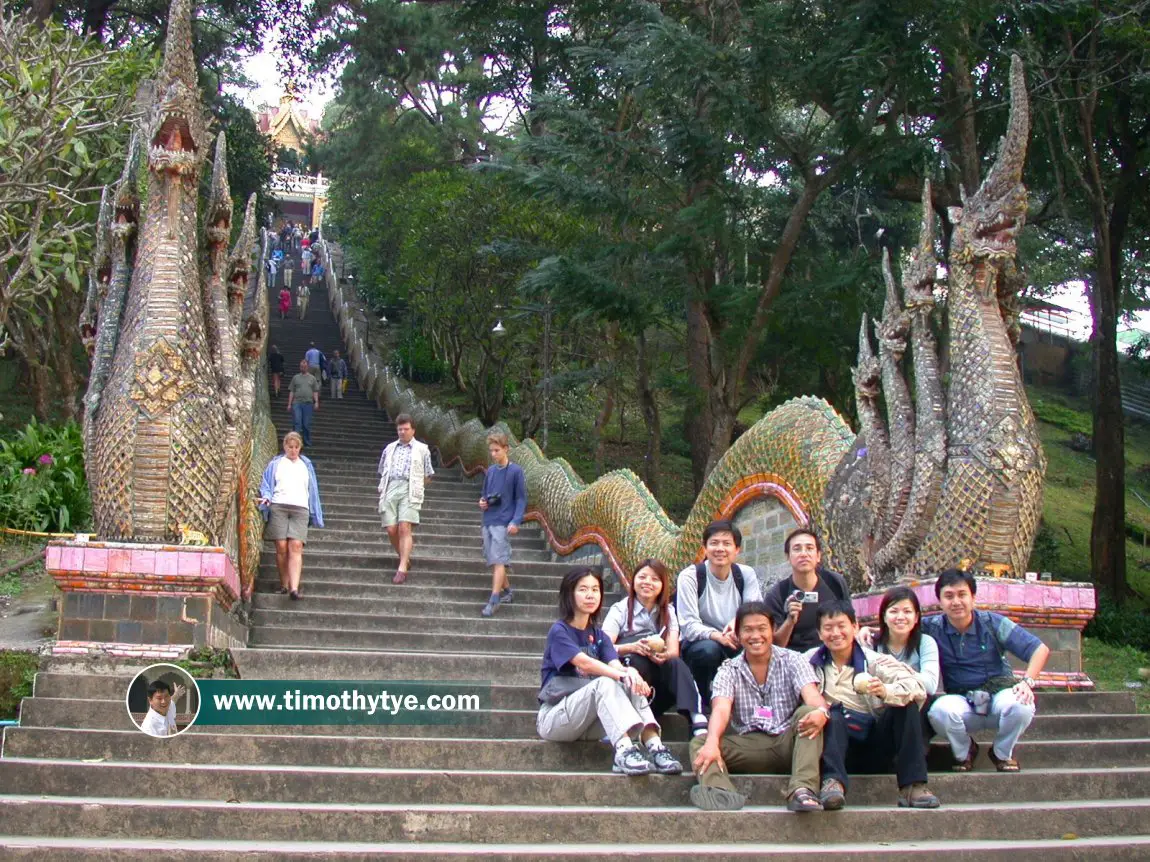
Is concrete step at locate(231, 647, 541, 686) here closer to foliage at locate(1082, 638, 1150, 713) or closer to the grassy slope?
foliage at locate(1082, 638, 1150, 713)

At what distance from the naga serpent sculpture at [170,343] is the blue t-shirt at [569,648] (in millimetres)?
3081

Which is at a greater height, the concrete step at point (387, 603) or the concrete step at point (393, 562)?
the concrete step at point (393, 562)

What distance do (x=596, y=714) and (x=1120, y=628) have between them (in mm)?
9096

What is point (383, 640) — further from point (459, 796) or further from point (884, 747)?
point (884, 747)

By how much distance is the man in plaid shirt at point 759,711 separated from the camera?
5.90m

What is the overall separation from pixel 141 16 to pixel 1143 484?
20.7 m

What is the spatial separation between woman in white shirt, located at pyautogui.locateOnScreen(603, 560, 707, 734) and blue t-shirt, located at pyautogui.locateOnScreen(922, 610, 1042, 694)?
1.23 metres

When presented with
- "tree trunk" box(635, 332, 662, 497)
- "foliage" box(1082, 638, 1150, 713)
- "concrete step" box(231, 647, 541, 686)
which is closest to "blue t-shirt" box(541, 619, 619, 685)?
"concrete step" box(231, 647, 541, 686)

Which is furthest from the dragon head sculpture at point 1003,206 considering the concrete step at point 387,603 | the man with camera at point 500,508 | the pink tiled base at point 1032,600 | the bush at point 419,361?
the bush at point 419,361

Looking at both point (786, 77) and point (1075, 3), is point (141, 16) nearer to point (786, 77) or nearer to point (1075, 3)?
point (786, 77)

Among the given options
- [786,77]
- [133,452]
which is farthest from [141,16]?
[133,452]

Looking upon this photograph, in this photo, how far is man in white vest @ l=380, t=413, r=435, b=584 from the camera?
11430 mm

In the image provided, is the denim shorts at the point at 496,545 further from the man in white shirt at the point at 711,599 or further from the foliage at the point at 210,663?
the man in white shirt at the point at 711,599

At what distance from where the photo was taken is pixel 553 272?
15.5 meters
